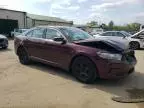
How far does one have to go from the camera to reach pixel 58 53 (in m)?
6.97

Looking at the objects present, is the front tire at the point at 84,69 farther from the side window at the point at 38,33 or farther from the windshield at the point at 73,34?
the side window at the point at 38,33

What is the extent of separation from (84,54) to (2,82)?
2.47m

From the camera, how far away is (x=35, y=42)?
7.94 meters

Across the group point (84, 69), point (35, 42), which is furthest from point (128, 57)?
point (35, 42)

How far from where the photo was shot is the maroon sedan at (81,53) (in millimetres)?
5875

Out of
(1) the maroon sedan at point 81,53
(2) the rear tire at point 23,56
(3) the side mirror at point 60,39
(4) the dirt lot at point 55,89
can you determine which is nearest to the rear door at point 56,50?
(1) the maroon sedan at point 81,53

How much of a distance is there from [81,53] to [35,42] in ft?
7.68

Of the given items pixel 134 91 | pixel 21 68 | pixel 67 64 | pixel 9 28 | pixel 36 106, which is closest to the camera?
pixel 36 106

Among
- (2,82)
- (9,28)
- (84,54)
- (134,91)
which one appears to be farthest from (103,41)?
(9,28)

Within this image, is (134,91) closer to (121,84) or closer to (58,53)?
(121,84)

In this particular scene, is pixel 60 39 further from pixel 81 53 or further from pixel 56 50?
pixel 81 53

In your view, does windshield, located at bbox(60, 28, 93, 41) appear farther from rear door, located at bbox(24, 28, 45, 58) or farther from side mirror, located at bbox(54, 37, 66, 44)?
rear door, located at bbox(24, 28, 45, 58)

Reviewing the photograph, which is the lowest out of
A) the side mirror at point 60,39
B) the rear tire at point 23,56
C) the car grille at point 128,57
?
the rear tire at point 23,56

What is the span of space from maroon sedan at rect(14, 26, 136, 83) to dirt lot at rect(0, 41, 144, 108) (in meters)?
0.34
